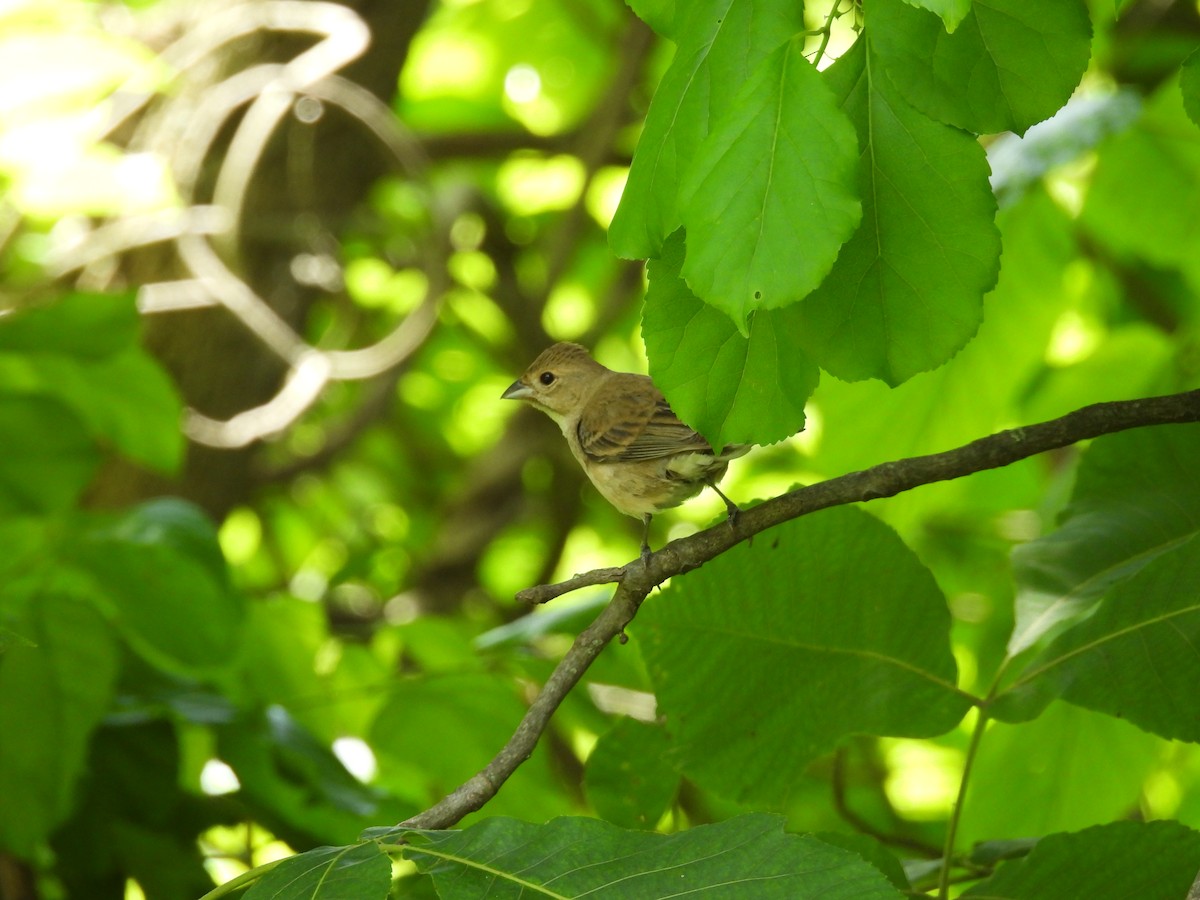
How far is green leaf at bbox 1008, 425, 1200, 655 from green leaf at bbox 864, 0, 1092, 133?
31.1 inches

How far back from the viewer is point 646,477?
3.46m

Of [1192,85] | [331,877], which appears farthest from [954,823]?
[1192,85]

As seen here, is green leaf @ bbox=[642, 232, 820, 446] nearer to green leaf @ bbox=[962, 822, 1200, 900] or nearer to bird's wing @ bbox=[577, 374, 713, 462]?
green leaf @ bbox=[962, 822, 1200, 900]

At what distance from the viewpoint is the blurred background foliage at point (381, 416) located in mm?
2838

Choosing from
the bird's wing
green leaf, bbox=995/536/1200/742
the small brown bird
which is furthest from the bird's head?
green leaf, bbox=995/536/1200/742

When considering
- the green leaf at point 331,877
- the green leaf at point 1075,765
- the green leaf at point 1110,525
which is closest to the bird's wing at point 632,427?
the green leaf at point 1075,765

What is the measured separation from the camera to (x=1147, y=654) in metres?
1.83

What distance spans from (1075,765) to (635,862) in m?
1.49

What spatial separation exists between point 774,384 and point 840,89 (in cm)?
40

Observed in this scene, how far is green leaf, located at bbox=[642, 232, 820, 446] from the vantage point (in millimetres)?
1683

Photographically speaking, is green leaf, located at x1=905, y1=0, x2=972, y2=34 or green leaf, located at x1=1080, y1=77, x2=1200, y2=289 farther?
green leaf, located at x1=1080, y1=77, x2=1200, y2=289

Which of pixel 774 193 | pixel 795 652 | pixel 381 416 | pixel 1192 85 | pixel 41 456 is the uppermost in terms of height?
pixel 381 416

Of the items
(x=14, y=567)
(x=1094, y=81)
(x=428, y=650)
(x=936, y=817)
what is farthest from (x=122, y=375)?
(x=1094, y=81)

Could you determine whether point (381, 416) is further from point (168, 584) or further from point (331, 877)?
point (331, 877)
